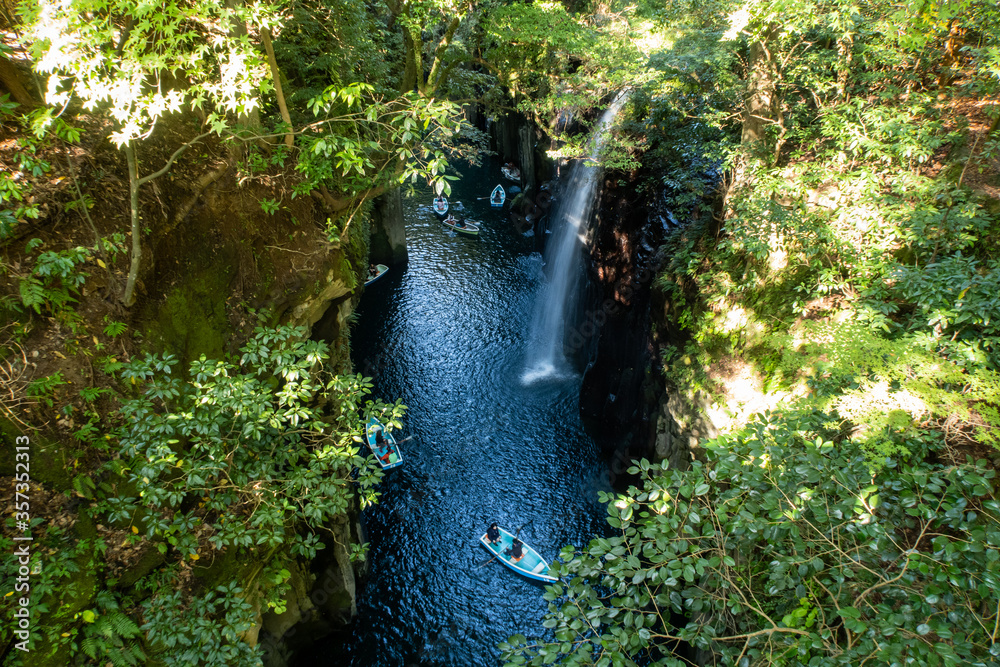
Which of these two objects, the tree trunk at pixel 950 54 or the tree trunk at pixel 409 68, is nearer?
the tree trunk at pixel 950 54

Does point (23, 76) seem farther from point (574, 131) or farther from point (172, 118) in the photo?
point (574, 131)

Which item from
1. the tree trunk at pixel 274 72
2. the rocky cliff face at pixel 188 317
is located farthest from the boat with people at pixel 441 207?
the tree trunk at pixel 274 72

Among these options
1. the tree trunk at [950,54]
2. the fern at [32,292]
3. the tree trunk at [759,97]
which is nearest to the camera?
the fern at [32,292]

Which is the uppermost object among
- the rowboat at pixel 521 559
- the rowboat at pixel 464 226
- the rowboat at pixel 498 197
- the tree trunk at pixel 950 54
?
the tree trunk at pixel 950 54

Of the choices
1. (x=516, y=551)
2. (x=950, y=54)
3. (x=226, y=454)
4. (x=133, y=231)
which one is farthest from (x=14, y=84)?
(x=950, y=54)

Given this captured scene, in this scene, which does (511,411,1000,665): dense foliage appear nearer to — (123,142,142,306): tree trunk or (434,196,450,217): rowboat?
(123,142,142,306): tree trunk

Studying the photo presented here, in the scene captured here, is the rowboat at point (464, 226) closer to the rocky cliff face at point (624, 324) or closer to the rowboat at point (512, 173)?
the rowboat at point (512, 173)
